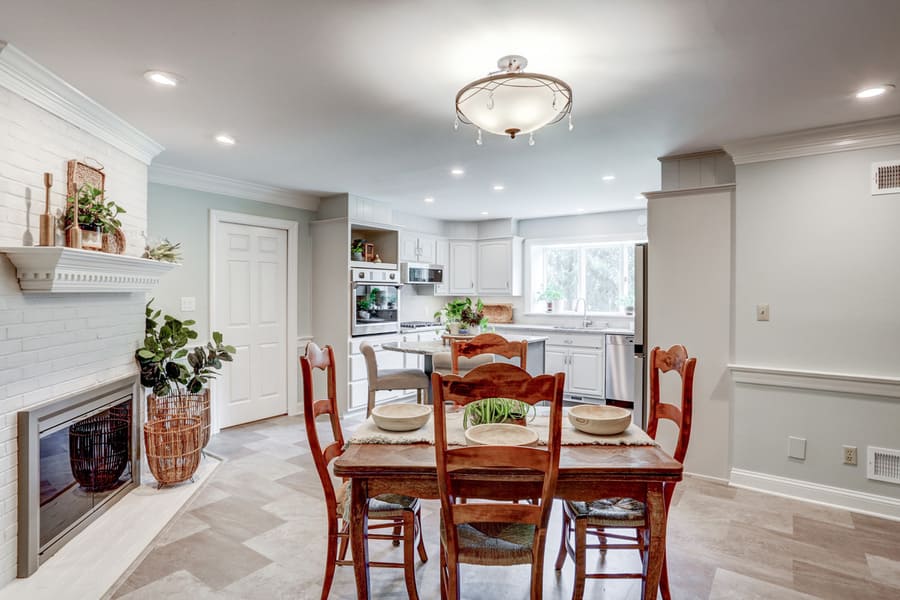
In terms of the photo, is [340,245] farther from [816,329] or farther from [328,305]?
[816,329]

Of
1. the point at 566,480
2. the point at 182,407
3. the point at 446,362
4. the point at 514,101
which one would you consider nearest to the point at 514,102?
the point at 514,101

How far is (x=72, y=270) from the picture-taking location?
246cm

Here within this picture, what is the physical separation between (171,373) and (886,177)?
4.85m

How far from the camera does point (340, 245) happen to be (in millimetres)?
5234

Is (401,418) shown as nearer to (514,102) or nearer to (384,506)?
(384,506)

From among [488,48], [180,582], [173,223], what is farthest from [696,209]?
[173,223]

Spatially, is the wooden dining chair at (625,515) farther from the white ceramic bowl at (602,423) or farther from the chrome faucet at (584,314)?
the chrome faucet at (584,314)

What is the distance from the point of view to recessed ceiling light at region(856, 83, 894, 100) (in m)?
2.46

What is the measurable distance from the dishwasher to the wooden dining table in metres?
4.05

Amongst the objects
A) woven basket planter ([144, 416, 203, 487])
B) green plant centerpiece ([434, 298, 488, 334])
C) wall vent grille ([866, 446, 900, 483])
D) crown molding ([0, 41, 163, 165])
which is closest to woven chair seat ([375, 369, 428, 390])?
green plant centerpiece ([434, 298, 488, 334])

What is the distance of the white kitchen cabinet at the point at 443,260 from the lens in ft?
22.4

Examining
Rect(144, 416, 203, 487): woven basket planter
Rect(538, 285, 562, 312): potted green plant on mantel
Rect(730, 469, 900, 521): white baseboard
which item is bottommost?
Rect(730, 469, 900, 521): white baseboard

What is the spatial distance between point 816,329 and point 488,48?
9.05 feet

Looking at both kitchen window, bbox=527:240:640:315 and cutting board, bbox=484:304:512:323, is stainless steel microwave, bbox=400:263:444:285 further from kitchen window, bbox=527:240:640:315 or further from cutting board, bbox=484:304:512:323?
kitchen window, bbox=527:240:640:315
